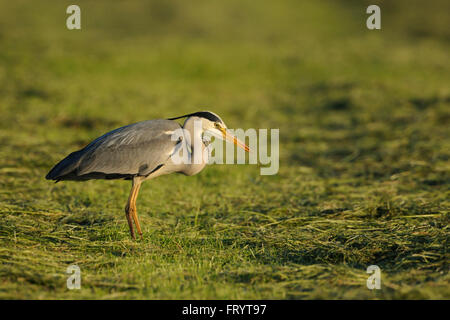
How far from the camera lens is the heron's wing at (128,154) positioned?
4.84 meters

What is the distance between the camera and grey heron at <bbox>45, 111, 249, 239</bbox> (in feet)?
15.9

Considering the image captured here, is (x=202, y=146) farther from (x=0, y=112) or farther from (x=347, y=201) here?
(x=0, y=112)

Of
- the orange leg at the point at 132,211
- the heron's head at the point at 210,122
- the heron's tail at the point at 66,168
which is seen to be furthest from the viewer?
the heron's head at the point at 210,122

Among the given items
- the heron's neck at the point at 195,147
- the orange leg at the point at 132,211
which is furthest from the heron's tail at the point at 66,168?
the heron's neck at the point at 195,147

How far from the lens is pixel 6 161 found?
6938mm

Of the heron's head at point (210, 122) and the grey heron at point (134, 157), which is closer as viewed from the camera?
the grey heron at point (134, 157)

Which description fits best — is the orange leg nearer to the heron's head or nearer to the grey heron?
the grey heron

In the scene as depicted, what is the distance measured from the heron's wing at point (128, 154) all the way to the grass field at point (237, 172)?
54 centimetres

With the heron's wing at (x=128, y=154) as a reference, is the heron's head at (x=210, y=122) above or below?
above

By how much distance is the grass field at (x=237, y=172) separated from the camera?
3.92 metres

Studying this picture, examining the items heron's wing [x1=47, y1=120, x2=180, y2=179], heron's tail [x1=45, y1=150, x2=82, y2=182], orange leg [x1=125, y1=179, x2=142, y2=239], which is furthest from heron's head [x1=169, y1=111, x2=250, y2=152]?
heron's tail [x1=45, y1=150, x2=82, y2=182]

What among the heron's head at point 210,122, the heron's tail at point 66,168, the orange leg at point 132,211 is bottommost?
the orange leg at point 132,211

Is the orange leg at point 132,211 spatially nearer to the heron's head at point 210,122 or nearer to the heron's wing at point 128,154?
the heron's wing at point 128,154

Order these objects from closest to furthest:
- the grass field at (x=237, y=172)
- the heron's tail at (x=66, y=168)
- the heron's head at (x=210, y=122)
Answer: the grass field at (x=237, y=172) < the heron's tail at (x=66, y=168) < the heron's head at (x=210, y=122)
